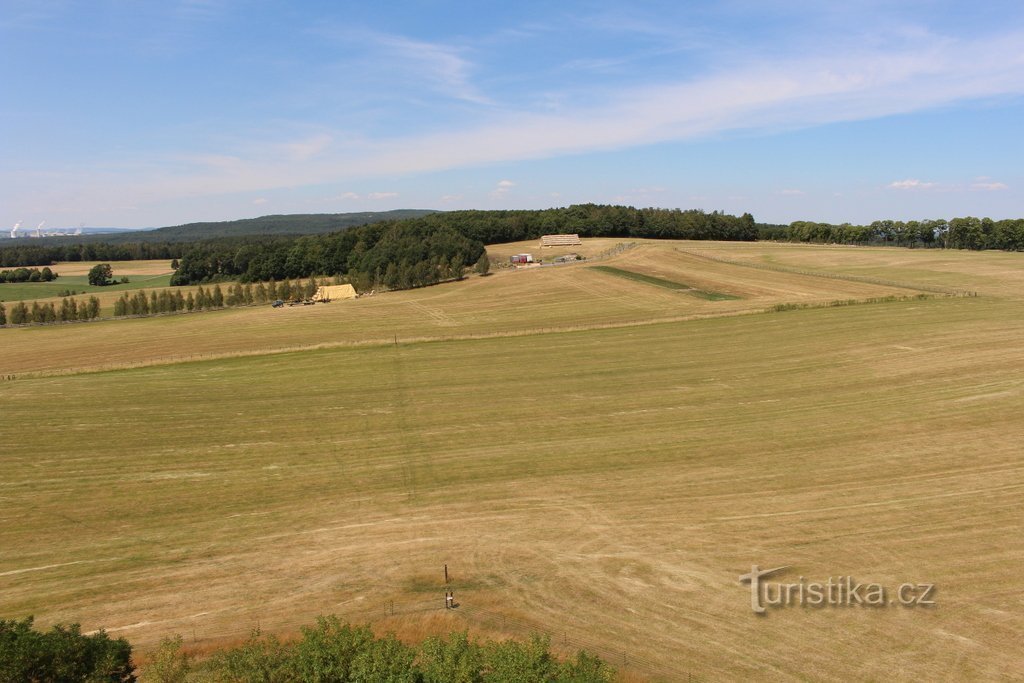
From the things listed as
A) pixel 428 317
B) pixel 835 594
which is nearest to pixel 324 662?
pixel 835 594

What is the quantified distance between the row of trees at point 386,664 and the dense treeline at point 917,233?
496 feet

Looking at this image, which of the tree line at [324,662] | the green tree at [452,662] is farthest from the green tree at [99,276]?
the green tree at [452,662]

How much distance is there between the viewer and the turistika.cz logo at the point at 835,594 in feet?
64.3

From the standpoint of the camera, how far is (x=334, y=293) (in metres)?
89.7

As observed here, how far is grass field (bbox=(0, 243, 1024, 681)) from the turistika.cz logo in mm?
430

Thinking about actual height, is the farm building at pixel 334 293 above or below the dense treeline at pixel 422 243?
below

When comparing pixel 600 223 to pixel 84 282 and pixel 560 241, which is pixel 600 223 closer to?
pixel 560 241

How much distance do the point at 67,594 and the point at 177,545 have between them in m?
3.73

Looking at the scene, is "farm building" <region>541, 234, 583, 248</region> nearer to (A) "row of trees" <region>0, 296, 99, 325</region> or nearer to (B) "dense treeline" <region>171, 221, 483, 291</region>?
(B) "dense treeline" <region>171, 221, 483, 291</region>

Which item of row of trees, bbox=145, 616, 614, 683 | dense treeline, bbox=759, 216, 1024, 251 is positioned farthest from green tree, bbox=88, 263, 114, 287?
dense treeline, bbox=759, 216, 1024, 251

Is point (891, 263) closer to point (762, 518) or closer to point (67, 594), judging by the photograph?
point (762, 518)

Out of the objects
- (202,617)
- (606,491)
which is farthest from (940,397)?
(202,617)

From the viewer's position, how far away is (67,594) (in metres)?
21.4

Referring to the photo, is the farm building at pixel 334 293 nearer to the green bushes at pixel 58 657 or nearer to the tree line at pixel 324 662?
the green bushes at pixel 58 657
